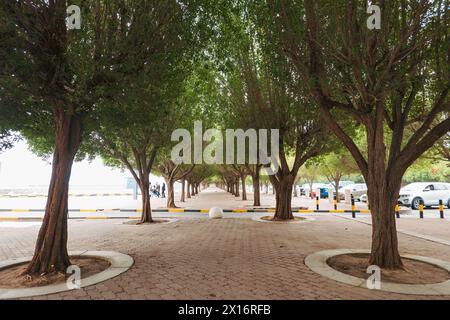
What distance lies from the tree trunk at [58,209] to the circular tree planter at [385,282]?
537 cm

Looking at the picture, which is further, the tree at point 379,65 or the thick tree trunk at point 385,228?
the thick tree trunk at point 385,228

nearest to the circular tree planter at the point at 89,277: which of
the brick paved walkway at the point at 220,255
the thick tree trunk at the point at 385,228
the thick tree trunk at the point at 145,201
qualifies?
the brick paved walkway at the point at 220,255

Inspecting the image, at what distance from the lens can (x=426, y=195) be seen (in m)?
20.4

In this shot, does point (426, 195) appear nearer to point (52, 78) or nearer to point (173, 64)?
point (173, 64)

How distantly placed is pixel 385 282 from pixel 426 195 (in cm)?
1882

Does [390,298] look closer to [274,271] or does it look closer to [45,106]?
[274,271]

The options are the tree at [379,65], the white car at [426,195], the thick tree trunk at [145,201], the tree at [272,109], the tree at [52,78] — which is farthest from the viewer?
the white car at [426,195]

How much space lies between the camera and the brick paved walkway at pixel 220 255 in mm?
4789

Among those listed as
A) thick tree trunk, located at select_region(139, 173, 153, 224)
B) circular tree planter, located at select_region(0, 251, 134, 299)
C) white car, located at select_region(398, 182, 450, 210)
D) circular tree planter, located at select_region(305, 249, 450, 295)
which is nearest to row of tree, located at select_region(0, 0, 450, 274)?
circular tree planter, located at select_region(0, 251, 134, 299)

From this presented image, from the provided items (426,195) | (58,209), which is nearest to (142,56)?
(58,209)

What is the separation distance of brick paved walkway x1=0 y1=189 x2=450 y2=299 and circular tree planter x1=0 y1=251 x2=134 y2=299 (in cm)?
24

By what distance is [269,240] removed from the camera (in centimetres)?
926

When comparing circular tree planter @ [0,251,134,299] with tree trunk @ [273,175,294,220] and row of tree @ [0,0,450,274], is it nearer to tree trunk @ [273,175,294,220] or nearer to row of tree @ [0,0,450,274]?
row of tree @ [0,0,450,274]

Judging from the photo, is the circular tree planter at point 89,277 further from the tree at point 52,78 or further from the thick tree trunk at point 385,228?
the thick tree trunk at point 385,228
